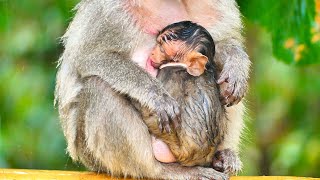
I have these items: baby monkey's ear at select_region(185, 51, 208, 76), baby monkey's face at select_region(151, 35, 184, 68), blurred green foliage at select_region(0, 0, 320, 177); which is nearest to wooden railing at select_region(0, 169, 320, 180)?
baby monkey's ear at select_region(185, 51, 208, 76)

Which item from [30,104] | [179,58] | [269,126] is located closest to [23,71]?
[30,104]

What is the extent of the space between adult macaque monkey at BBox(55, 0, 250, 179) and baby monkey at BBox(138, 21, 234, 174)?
9 centimetres

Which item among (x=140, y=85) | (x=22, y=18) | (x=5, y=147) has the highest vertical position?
(x=22, y=18)

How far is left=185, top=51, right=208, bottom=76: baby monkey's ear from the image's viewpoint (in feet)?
18.1

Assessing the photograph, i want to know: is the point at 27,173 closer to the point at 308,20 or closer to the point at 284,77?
the point at 308,20

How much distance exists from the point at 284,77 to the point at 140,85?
151 inches

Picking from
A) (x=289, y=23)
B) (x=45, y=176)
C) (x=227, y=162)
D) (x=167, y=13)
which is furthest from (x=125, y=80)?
(x=289, y=23)

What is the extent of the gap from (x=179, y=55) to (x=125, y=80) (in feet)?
1.26

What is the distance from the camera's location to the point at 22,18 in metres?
8.83

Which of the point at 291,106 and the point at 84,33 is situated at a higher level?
the point at 84,33

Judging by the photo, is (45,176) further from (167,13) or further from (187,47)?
(167,13)

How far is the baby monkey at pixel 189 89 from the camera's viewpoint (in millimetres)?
5559

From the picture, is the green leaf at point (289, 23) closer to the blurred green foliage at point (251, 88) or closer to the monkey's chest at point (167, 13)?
the blurred green foliage at point (251, 88)

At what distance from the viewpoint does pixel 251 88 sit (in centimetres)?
897
